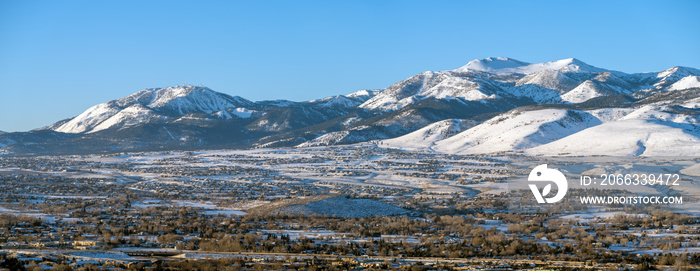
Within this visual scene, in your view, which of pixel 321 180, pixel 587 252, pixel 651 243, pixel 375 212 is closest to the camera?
pixel 587 252

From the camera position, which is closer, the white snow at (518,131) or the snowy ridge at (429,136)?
the white snow at (518,131)

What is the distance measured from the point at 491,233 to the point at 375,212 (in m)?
13.7

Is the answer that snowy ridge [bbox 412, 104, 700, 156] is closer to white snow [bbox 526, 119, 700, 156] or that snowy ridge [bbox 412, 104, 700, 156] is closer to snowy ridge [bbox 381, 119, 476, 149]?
white snow [bbox 526, 119, 700, 156]

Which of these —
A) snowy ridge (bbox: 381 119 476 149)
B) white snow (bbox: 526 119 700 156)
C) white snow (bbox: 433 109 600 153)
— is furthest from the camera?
snowy ridge (bbox: 381 119 476 149)

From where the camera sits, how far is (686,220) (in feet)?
131

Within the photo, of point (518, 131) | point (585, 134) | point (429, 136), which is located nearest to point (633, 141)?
point (585, 134)

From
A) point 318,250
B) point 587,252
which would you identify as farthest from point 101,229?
point 587,252

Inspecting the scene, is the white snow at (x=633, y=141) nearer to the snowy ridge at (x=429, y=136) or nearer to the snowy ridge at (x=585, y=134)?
the snowy ridge at (x=585, y=134)

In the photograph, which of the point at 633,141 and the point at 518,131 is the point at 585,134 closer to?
the point at 633,141

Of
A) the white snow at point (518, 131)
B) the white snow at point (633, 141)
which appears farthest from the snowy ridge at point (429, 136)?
the white snow at point (633, 141)

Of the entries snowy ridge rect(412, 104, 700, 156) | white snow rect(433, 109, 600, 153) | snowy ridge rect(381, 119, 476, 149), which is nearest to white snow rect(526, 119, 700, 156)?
snowy ridge rect(412, 104, 700, 156)

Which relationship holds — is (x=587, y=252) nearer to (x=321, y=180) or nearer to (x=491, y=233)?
(x=491, y=233)

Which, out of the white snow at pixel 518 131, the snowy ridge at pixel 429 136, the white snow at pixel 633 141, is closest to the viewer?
the white snow at pixel 633 141

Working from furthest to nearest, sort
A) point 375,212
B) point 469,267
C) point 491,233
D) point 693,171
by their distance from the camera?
point 693,171, point 375,212, point 491,233, point 469,267
